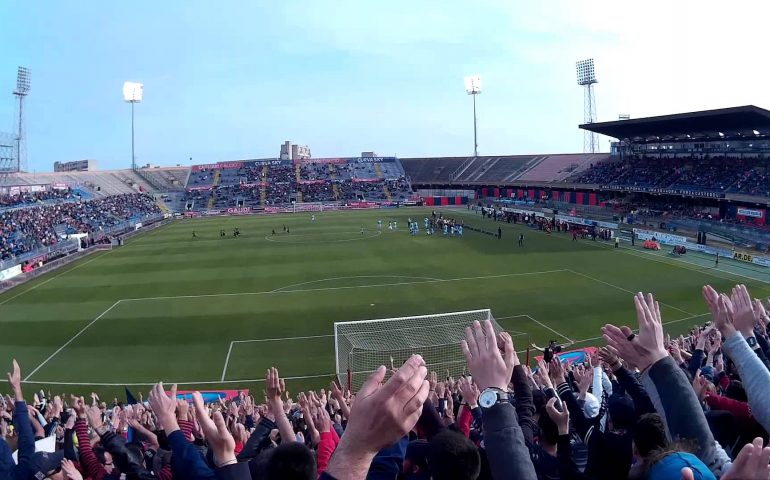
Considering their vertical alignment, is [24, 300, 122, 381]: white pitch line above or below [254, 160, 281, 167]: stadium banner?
below

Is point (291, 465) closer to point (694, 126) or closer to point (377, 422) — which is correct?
point (377, 422)

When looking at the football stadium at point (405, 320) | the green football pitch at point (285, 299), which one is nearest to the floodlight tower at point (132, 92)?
the football stadium at point (405, 320)

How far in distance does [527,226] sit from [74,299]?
41.3 metres

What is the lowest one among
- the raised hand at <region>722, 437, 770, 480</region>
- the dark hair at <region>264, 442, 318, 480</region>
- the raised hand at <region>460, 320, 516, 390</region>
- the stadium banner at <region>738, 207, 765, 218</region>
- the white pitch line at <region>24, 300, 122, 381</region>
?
the white pitch line at <region>24, 300, 122, 381</region>

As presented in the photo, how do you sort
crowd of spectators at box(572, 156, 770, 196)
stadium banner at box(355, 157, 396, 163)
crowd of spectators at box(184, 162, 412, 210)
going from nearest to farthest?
crowd of spectators at box(572, 156, 770, 196) → crowd of spectators at box(184, 162, 412, 210) → stadium banner at box(355, 157, 396, 163)

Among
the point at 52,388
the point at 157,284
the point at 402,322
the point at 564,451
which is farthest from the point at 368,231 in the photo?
the point at 564,451

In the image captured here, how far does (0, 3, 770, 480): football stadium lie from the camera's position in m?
3.30

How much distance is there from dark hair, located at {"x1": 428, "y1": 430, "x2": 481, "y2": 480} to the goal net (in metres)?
13.8

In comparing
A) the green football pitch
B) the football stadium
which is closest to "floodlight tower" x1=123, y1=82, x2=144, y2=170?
the football stadium

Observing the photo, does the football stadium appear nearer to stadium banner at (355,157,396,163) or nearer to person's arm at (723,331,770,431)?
person's arm at (723,331,770,431)

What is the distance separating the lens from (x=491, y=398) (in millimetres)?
2871

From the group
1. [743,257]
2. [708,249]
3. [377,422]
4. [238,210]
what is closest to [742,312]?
[377,422]

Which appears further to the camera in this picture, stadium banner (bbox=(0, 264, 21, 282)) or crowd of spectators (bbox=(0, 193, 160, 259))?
crowd of spectators (bbox=(0, 193, 160, 259))

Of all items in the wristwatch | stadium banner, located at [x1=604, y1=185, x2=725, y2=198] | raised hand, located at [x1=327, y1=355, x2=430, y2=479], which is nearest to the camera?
raised hand, located at [x1=327, y1=355, x2=430, y2=479]
